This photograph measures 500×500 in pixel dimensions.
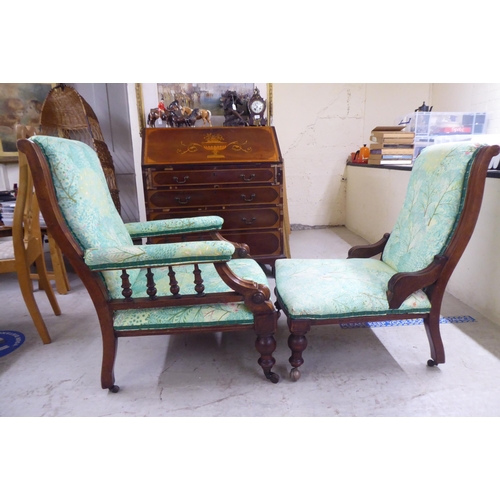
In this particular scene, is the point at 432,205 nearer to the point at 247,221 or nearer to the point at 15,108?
the point at 247,221

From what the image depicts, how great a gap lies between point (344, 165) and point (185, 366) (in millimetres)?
3742

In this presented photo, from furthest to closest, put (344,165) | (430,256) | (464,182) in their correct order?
(344,165)
(430,256)
(464,182)

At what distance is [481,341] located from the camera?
190 centimetres

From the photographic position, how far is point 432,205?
1.61m

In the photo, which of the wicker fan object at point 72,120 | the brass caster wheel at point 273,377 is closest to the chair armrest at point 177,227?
the brass caster wheel at point 273,377

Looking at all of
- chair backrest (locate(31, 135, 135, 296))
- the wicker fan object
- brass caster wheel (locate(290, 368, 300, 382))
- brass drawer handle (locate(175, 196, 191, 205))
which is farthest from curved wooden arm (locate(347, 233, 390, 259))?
the wicker fan object

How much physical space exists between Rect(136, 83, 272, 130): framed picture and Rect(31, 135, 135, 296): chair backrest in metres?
2.10

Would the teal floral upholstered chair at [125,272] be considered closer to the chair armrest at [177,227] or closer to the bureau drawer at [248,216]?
the chair armrest at [177,227]

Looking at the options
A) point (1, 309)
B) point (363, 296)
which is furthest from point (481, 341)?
point (1, 309)

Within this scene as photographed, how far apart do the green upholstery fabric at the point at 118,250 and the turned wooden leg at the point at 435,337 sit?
31.5 inches

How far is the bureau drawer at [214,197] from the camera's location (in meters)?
2.81

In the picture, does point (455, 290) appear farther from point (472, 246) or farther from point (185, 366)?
point (185, 366)

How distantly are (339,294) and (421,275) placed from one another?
36 cm

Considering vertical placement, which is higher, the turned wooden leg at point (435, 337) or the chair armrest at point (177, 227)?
the chair armrest at point (177, 227)
